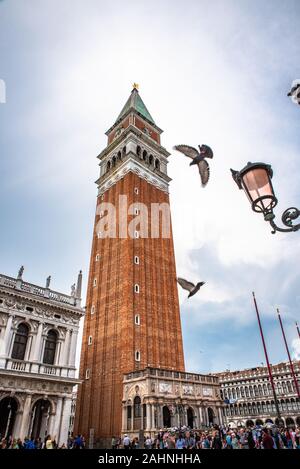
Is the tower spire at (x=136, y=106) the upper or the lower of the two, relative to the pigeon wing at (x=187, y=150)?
upper

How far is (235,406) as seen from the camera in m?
73.2

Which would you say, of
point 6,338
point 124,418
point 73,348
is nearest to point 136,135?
point 73,348

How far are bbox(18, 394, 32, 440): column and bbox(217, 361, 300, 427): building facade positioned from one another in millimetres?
54849

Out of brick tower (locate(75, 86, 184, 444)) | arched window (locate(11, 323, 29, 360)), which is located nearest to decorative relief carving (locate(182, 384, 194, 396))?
brick tower (locate(75, 86, 184, 444))

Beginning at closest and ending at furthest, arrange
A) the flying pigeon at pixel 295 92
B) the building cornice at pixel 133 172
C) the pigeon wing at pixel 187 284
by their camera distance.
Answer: the flying pigeon at pixel 295 92
the pigeon wing at pixel 187 284
the building cornice at pixel 133 172

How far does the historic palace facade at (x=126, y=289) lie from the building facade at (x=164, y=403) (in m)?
1.52

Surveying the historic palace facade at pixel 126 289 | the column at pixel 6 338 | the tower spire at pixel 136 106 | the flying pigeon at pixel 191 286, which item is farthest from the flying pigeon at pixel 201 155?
the tower spire at pixel 136 106

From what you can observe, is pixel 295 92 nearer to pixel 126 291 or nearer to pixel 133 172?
pixel 126 291

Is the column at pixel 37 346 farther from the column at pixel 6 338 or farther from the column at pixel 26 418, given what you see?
the column at pixel 26 418

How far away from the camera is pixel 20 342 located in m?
22.8

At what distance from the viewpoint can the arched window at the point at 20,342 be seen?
2225cm

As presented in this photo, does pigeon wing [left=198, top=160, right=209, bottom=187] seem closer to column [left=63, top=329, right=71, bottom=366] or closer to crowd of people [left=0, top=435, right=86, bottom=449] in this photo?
crowd of people [left=0, top=435, right=86, bottom=449]

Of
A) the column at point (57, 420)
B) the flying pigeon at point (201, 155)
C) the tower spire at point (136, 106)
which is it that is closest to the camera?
the flying pigeon at point (201, 155)

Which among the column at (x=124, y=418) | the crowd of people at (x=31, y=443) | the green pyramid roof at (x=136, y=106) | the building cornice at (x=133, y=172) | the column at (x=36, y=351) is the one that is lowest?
the crowd of people at (x=31, y=443)
